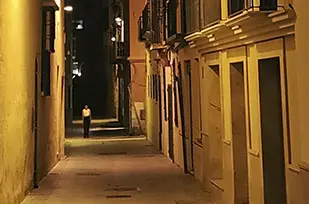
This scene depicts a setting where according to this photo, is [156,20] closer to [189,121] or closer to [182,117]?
[182,117]

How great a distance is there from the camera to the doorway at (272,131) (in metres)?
9.45

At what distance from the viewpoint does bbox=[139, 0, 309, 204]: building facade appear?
8172 millimetres

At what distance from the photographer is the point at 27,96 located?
13.5 metres

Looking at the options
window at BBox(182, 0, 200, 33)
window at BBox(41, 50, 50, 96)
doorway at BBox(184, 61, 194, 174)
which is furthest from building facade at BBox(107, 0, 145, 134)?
window at BBox(182, 0, 200, 33)

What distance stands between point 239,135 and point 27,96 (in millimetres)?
5143

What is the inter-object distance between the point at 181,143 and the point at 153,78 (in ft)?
30.1

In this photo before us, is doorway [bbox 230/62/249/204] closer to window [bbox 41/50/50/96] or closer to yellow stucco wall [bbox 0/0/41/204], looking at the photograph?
yellow stucco wall [bbox 0/0/41/204]

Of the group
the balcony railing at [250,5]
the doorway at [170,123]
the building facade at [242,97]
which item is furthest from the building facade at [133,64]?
the balcony railing at [250,5]

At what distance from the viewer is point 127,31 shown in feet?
Result: 112

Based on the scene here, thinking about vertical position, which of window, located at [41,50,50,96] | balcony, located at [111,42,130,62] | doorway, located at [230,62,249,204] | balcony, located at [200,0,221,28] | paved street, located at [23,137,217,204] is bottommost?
paved street, located at [23,137,217,204]

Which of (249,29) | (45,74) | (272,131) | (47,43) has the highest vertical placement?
(47,43)

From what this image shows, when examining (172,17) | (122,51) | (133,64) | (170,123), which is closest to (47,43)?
(172,17)

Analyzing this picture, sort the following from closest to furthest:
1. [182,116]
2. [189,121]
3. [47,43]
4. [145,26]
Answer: [189,121] → [47,43] → [182,116] → [145,26]

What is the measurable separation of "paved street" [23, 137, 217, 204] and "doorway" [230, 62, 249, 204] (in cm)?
147
